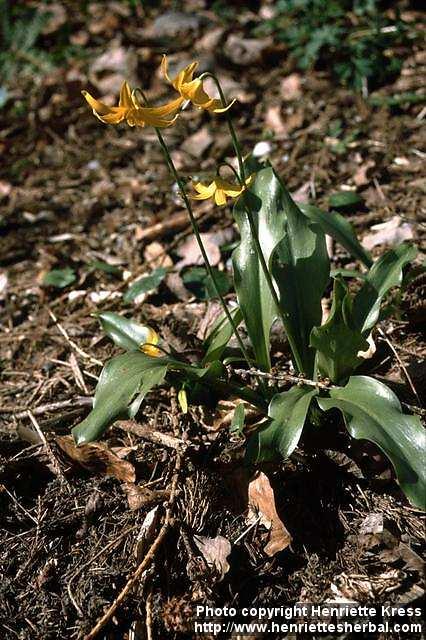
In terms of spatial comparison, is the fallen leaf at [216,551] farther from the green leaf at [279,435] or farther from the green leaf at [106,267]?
the green leaf at [106,267]

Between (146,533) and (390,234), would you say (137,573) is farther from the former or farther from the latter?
(390,234)

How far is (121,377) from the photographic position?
85.4 inches

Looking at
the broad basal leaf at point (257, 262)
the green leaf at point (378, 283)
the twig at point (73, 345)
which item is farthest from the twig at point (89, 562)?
the green leaf at point (378, 283)

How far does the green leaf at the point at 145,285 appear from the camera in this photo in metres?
3.18

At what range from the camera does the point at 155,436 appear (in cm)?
246

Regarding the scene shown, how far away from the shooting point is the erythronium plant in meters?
2.01

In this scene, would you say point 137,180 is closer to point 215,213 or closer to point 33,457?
point 215,213

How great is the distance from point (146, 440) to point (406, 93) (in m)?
2.78

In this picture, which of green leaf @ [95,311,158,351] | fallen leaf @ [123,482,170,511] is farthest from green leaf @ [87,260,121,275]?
fallen leaf @ [123,482,170,511]

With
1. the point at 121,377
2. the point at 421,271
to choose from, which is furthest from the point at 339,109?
the point at 121,377

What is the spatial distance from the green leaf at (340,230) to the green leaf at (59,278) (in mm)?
1378

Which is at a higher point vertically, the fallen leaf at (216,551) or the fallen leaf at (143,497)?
the fallen leaf at (143,497)

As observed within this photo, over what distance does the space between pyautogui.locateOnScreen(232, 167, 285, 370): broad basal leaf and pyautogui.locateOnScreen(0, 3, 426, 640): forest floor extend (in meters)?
0.37

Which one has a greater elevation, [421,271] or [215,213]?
[421,271]
